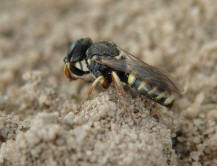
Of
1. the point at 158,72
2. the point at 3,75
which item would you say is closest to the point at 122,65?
the point at 158,72

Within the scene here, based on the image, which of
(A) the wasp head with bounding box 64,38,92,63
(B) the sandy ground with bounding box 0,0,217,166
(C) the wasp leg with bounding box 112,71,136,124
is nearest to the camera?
(B) the sandy ground with bounding box 0,0,217,166

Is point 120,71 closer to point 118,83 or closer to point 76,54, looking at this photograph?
point 118,83

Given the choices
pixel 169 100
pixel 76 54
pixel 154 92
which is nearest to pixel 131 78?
pixel 154 92

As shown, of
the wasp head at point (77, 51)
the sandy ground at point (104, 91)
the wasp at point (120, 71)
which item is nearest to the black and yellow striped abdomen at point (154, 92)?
the wasp at point (120, 71)

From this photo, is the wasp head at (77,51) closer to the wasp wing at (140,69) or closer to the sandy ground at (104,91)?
the wasp wing at (140,69)

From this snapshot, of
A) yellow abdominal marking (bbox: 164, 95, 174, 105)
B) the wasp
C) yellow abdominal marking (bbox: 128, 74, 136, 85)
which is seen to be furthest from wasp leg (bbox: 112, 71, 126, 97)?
yellow abdominal marking (bbox: 164, 95, 174, 105)

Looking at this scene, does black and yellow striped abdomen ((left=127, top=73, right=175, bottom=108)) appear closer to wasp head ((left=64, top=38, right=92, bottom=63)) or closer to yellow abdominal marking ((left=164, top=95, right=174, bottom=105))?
yellow abdominal marking ((left=164, top=95, right=174, bottom=105))
